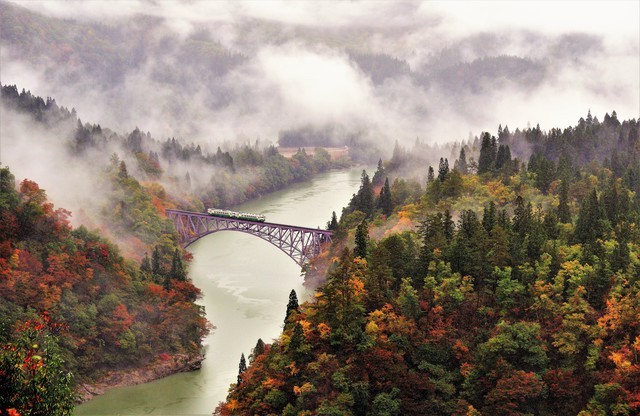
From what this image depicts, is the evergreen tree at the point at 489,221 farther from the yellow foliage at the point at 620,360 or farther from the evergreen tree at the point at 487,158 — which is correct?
the evergreen tree at the point at 487,158

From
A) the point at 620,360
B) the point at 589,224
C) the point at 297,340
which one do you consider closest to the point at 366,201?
the point at 589,224

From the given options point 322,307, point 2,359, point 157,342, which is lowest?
point 157,342

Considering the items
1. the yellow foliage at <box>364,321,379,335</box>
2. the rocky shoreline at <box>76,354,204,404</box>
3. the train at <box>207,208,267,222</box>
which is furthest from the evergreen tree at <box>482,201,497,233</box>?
the train at <box>207,208,267,222</box>

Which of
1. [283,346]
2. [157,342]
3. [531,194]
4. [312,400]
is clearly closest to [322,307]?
[283,346]

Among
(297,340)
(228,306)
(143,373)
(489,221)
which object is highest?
(489,221)

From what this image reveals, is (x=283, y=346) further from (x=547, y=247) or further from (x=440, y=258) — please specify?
(x=547, y=247)

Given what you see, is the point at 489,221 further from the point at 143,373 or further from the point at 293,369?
the point at 143,373
